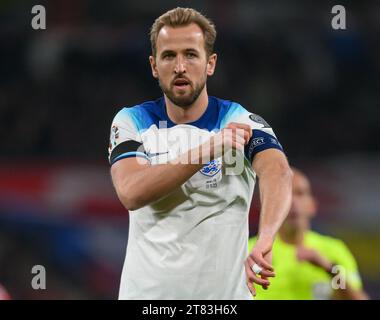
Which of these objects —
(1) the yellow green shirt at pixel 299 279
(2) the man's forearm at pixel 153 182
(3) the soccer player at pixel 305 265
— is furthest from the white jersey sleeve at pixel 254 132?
(1) the yellow green shirt at pixel 299 279

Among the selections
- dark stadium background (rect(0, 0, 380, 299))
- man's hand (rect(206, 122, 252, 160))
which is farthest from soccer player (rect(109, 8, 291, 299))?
dark stadium background (rect(0, 0, 380, 299))

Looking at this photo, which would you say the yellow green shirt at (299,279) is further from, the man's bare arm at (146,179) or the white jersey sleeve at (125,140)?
the man's bare arm at (146,179)

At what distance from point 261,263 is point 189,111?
0.92 metres

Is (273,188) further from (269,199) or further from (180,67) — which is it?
(180,67)

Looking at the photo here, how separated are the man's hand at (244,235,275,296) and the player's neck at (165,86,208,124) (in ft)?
2.54

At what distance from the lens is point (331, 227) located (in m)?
10.5

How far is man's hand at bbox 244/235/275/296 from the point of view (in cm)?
367

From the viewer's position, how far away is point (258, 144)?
4.12 m

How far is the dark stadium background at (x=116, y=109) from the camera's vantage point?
10750mm

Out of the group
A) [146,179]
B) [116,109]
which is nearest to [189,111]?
[146,179]
